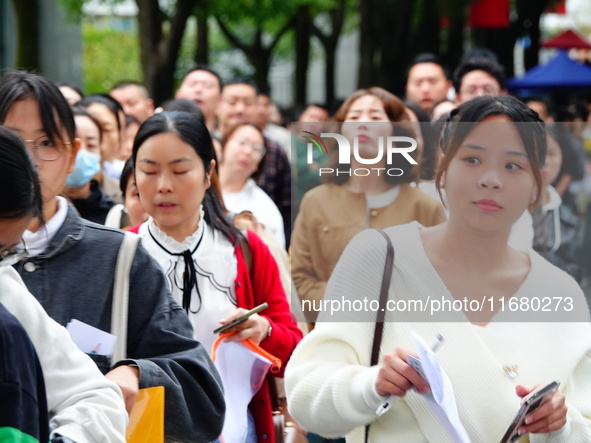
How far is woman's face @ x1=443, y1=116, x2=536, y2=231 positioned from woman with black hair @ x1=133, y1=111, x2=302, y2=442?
42.8 inches

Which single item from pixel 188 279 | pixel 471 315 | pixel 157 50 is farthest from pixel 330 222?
pixel 157 50

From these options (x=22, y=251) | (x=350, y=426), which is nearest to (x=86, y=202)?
(x=350, y=426)

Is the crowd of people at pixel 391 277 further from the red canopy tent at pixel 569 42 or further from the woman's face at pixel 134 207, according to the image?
the red canopy tent at pixel 569 42

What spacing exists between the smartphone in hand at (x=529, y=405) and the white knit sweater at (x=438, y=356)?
0.29 feet

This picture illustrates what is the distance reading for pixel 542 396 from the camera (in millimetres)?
2650

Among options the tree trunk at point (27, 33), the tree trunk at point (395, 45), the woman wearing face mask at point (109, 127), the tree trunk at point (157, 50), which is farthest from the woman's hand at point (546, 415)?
the tree trunk at point (395, 45)

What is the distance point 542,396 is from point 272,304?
1.43m

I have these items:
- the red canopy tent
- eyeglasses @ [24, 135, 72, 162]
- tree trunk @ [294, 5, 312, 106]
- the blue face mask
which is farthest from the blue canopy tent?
eyeglasses @ [24, 135, 72, 162]

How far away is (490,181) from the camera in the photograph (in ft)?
9.14

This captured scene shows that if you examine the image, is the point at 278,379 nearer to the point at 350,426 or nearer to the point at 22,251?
the point at 350,426

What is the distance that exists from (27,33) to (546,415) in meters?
11.1

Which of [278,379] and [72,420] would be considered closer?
[72,420]

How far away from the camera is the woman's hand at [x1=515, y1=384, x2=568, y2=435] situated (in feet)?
8.87

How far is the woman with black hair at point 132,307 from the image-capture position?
266 cm
